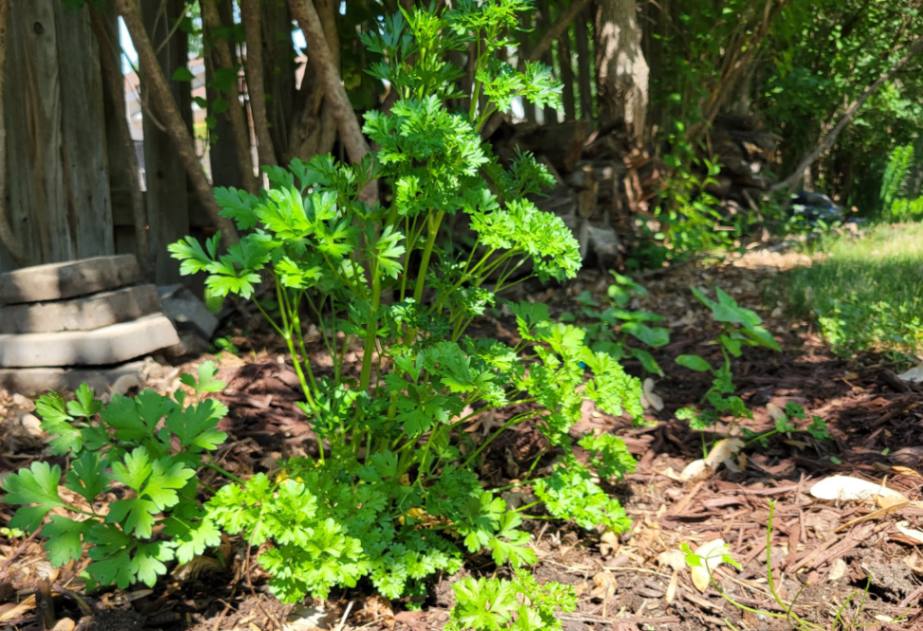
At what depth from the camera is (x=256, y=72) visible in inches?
155

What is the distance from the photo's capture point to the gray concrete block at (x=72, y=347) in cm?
342

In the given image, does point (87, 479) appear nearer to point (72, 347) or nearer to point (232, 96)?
point (72, 347)

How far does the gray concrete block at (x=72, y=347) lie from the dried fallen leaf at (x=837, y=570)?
2.74 m

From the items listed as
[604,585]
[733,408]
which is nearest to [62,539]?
[604,585]

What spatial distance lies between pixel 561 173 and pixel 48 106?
332 centimetres

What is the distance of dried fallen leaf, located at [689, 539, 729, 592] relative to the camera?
226 cm

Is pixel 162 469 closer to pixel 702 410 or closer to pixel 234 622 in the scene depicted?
pixel 234 622

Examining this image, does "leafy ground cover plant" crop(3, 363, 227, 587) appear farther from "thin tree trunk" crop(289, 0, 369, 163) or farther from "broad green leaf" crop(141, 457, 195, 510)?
"thin tree trunk" crop(289, 0, 369, 163)

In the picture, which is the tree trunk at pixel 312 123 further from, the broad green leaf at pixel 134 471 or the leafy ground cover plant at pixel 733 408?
the broad green leaf at pixel 134 471

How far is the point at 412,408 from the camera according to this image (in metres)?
1.94

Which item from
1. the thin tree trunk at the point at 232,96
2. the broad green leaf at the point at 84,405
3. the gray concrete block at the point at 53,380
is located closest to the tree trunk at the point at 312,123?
the thin tree trunk at the point at 232,96

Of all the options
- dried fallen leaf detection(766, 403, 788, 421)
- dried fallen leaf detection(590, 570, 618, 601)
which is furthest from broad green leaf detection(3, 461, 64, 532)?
dried fallen leaf detection(766, 403, 788, 421)

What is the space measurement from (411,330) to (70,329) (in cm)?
202

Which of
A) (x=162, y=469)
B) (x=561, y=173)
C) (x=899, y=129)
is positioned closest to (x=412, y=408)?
(x=162, y=469)
